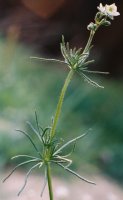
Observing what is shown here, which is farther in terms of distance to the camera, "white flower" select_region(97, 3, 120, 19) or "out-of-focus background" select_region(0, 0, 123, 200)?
"out-of-focus background" select_region(0, 0, 123, 200)

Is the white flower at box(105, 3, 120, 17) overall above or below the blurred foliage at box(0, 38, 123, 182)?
below

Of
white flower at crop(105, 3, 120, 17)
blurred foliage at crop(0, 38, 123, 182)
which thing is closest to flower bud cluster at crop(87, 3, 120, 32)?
white flower at crop(105, 3, 120, 17)

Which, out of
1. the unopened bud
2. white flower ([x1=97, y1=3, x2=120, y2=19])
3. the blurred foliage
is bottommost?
the unopened bud

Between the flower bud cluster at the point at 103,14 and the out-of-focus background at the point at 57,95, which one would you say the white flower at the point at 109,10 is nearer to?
the flower bud cluster at the point at 103,14

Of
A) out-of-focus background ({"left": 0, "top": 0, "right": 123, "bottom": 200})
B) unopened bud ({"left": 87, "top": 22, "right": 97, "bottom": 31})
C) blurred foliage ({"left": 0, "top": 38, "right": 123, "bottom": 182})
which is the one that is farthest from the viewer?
blurred foliage ({"left": 0, "top": 38, "right": 123, "bottom": 182})

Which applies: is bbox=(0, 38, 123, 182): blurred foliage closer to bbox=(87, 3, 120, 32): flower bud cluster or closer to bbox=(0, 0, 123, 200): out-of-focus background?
bbox=(0, 0, 123, 200): out-of-focus background

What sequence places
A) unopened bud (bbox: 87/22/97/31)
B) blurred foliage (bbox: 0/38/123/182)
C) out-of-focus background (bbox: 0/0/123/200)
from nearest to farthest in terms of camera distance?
unopened bud (bbox: 87/22/97/31) → out-of-focus background (bbox: 0/0/123/200) → blurred foliage (bbox: 0/38/123/182)

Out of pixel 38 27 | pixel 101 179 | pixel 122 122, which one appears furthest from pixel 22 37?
pixel 101 179

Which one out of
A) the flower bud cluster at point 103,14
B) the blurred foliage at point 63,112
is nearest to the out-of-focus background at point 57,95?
the blurred foliage at point 63,112

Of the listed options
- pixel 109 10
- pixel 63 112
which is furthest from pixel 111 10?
pixel 63 112
